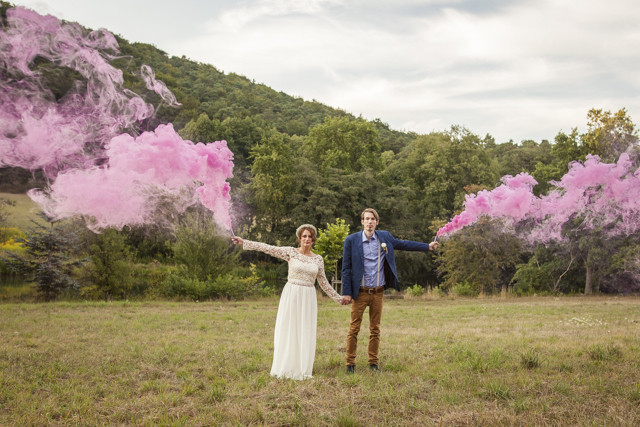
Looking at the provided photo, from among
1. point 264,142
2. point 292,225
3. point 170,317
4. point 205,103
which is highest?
point 205,103

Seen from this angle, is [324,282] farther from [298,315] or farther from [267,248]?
[267,248]

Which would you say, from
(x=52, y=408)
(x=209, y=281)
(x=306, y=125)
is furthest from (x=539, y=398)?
(x=306, y=125)

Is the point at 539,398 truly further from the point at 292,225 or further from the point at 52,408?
the point at 292,225

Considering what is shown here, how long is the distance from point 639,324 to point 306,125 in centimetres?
4703

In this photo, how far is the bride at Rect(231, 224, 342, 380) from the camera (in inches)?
256

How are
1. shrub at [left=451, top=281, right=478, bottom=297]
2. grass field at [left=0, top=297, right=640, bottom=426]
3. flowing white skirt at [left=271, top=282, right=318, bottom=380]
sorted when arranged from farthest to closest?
shrub at [left=451, top=281, right=478, bottom=297] → flowing white skirt at [left=271, top=282, right=318, bottom=380] → grass field at [left=0, top=297, right=640, bottom=426]

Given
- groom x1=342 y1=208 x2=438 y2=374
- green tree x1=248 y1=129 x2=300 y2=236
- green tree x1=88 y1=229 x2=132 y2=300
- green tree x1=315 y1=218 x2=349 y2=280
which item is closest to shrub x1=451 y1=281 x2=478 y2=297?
green tree x1=315 y1=218 x2=349 y2=280

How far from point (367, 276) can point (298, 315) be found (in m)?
1.12

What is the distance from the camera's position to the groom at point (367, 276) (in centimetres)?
662

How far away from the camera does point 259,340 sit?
31.0 ft

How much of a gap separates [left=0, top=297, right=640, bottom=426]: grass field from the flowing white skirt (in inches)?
10.3

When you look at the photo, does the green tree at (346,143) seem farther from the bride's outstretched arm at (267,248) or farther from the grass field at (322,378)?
the bride's outstretched arm at (267,248)

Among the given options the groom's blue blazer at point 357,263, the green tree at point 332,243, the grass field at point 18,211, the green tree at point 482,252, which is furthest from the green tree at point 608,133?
the grass field at point 18,211

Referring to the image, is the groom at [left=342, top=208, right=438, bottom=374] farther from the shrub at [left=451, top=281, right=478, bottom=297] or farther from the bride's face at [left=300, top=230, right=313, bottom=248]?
the shrub at [left=451, top=281, right=478, bottom=297]
